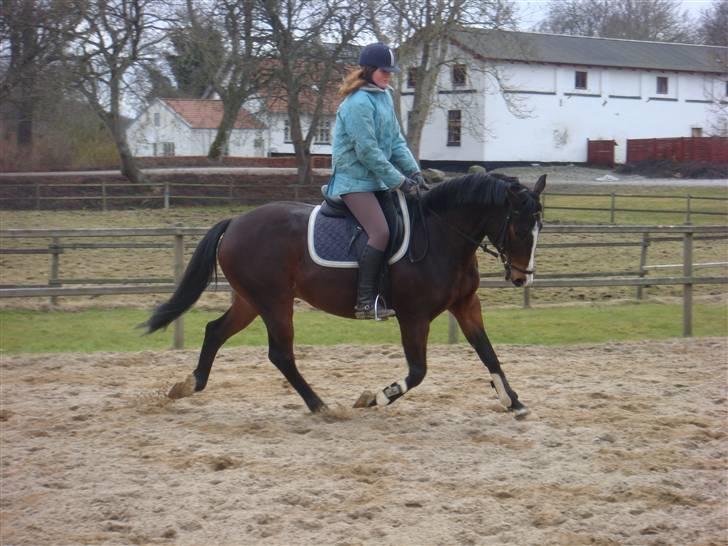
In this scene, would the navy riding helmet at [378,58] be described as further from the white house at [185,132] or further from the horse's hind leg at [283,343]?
the white house at [185,132]

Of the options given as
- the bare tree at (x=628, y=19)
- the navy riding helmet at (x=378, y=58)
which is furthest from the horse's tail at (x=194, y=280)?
the bare tree at (x=628, y=19)

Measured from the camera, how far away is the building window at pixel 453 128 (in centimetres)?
4666

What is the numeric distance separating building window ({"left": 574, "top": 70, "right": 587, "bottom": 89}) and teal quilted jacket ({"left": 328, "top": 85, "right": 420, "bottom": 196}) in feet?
147

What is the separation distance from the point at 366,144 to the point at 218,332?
198 centimetres

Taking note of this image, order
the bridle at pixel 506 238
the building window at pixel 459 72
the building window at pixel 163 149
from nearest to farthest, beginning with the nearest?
the bridle at pixel 506 238 < the building window at pixel 459 72 < the building window at pixel 163 149

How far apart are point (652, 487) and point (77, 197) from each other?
26.6 metres

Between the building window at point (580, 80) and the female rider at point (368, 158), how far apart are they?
44.8 m

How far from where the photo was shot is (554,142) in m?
47.4

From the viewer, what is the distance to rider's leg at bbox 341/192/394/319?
6410 mm

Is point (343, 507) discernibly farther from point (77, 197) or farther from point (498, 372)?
point (77, 197)

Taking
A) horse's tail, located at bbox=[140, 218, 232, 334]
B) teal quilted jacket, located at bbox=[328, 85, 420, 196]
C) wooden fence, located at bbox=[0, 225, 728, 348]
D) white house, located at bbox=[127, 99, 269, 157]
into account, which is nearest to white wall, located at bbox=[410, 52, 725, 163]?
white house, located at bbox=[127, 99, 269, 157]

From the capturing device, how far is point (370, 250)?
21.0 feet

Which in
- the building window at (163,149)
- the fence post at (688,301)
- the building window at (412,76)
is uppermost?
the building window at (412,76)

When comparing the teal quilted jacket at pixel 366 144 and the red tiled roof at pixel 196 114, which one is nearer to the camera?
the teal quilted jacket at pixel 366 144
